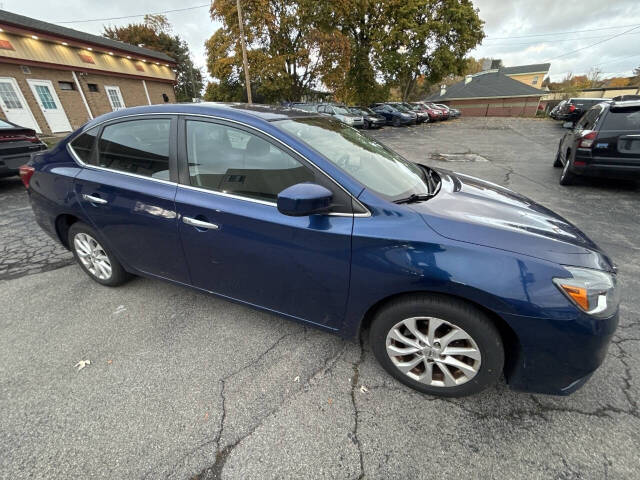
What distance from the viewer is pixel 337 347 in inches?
86.8

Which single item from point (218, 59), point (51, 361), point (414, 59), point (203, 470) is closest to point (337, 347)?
point (203, 470)

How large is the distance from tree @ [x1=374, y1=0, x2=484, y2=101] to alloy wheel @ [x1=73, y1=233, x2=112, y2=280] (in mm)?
29232

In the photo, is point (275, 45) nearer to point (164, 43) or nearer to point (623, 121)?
point (623, 121)

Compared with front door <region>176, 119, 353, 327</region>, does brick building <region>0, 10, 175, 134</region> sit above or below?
above

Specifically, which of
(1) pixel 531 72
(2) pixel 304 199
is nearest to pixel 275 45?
(2) pixel 304 199

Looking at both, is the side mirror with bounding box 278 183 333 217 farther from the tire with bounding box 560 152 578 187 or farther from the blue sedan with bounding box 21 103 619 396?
the tire with bounding box 560 152 578 187

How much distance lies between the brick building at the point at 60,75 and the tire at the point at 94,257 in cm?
1521

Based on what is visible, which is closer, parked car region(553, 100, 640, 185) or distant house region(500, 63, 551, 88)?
parked car region(553, 100, 640, 185)

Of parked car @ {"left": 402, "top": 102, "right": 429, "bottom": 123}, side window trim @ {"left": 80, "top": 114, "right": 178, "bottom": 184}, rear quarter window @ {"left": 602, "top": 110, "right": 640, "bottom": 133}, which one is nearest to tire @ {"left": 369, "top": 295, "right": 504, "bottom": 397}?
side window trim @ {"left": 80, "top": 114, "right": 178, "bottom": 184}

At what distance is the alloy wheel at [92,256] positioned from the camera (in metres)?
2.75

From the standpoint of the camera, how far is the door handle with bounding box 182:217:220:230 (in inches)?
76.0

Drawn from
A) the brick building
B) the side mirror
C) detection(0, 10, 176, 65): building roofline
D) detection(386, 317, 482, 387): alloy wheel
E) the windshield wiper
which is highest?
detection(0, 10, 176, 65): building roofline

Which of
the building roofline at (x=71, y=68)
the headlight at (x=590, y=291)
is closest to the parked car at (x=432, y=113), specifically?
the building roofline at (x=71, y=68)

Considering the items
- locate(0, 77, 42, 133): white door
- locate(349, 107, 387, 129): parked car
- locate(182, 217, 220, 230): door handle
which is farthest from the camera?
locate(349, 107, 387, 129): parked car
